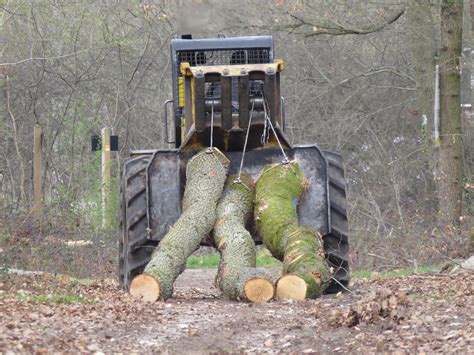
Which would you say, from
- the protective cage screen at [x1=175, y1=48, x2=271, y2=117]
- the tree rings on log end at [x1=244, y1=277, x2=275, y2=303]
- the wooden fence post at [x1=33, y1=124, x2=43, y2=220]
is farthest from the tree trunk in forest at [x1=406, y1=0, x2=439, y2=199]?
the tree rings on log end at [x1=244, y1=277, x2=275, y2=303]

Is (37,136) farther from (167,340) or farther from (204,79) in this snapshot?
(167,340)

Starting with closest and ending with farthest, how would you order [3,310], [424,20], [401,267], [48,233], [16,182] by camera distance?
[3,310] → [401,267] → [48,233] → [424,20] → [16,182]

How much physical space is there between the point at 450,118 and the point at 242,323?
12477 mm

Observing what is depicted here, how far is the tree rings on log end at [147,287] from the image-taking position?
10422mm

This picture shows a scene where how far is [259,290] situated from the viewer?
10344 millimetres

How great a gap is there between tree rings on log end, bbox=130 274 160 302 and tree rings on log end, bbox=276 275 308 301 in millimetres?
1225

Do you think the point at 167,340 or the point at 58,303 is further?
the point at 58,303

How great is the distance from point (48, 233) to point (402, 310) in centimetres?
1077

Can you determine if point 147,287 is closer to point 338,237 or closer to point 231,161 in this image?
point 231,161

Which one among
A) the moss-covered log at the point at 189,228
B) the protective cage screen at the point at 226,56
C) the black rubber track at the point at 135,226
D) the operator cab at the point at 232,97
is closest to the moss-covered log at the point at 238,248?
the moss-covered log at the point at 189,228

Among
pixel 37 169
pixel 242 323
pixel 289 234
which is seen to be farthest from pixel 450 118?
pixel 242 323

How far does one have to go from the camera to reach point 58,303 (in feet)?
32.4

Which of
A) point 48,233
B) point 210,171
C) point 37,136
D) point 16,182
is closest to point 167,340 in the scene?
point 210,171

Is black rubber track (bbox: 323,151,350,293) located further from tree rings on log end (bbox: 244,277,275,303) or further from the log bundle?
tree rings on log end (bbox: 244,277,275,303)
